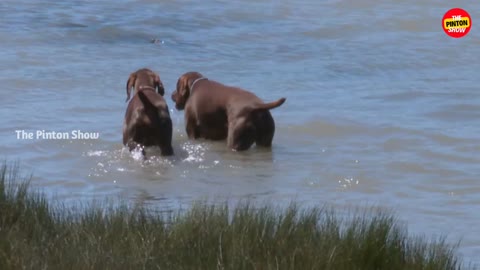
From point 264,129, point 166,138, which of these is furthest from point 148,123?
point 264,129

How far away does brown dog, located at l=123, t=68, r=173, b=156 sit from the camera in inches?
395

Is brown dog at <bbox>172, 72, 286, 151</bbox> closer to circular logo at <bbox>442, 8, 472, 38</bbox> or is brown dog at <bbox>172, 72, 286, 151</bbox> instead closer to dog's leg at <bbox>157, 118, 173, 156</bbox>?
dog's leg at <bbox>157, 118, 173, 156</bbox>

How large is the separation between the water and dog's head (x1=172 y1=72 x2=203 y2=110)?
0.93ft

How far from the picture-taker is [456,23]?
63.0ft

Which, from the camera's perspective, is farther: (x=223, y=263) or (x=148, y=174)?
(x=148, y=174)

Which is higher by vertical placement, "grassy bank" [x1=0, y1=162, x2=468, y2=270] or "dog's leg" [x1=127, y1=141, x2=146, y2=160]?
"grassy bank" [x1=0, y1=162, x2=468, y2=270]

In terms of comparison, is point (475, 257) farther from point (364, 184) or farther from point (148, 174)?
point (148, 174)

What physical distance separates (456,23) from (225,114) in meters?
9.20

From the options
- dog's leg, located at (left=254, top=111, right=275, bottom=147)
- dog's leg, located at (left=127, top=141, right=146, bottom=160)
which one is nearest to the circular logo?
dog's leg, located at (left=254, top=111, right=275, bottom=147)

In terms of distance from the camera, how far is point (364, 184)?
980cm

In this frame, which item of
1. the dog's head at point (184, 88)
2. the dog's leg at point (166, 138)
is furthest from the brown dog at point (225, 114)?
the dog's leg at point (166, 138)

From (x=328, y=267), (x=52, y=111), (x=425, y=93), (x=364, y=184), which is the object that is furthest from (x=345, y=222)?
(x=425, y=93)

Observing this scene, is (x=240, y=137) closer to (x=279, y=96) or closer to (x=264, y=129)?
(x=264, y=129)

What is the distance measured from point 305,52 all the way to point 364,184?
22.7 ft
